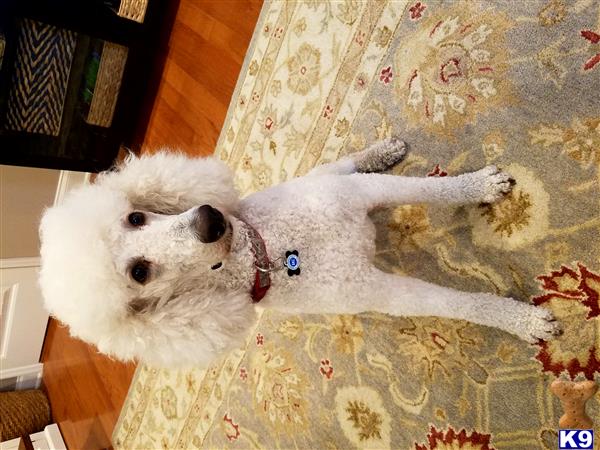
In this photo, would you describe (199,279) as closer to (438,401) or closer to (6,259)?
(438,401)

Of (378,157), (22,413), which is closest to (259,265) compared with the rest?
(378,157)

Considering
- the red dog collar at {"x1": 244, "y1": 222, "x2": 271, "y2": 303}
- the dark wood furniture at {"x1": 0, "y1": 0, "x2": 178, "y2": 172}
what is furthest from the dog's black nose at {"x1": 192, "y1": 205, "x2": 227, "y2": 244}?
the dark wood furniture at {"x1": 0, "y1": 0, "x2": 178, "y2": 172}

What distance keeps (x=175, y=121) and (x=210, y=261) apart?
1415 millimetres

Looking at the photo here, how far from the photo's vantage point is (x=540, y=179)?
1069 mm

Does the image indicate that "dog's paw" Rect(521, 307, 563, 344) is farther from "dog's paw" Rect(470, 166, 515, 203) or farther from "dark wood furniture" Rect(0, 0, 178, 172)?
"dark wood furniture" Rect(0, 0, 178, 172)

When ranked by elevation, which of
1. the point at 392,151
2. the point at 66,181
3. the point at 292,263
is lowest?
the point at 66,181

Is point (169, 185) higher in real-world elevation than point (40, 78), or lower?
higher

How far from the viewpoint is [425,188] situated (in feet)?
3.55

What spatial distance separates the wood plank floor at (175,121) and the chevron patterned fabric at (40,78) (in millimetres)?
431

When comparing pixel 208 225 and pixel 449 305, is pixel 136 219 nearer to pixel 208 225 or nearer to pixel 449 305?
pixel 208 225

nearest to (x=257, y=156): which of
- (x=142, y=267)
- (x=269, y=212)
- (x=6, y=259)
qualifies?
(x=269, y=212)

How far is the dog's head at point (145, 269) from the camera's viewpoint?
0.88m

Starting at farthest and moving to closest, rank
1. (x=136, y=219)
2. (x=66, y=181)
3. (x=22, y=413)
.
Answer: (x=22, y=413) < (x=66, y=181) < (x=136, y=219)

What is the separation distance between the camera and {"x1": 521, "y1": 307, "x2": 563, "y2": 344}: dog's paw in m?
1.00
